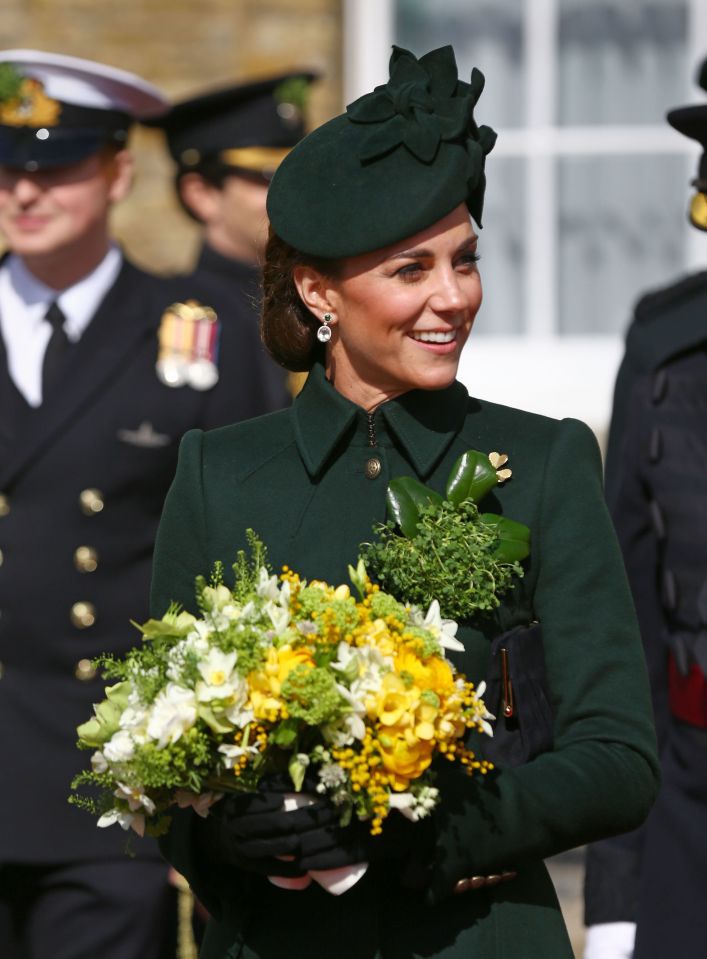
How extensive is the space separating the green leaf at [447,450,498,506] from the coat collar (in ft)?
0.37

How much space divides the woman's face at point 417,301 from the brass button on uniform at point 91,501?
212cm

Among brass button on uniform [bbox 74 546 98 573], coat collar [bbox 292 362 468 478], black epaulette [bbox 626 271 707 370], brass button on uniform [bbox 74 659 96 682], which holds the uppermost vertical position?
coat collar [bbox 292 362 468 478]

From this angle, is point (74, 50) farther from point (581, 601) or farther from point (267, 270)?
point (581, 601)

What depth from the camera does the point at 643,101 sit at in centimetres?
850

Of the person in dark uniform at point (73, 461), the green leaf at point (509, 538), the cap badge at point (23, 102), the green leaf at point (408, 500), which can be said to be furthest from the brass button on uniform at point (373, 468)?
the cap badge at point (23, 102)

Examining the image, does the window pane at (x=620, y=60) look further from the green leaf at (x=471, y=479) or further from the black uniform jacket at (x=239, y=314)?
the green leaf at (x=471, y=479)

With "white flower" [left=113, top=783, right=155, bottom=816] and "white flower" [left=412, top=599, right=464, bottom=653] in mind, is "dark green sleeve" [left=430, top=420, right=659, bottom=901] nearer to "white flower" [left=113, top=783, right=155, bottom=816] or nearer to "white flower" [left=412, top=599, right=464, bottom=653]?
"white flower" [left=412, top=599, right=464, bottom=653]

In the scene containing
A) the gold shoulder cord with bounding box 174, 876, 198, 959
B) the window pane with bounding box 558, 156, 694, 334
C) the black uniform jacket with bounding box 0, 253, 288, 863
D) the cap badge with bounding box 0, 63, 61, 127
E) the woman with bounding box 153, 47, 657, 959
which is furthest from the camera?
the window pane with bounding box 558, 156, 694, 334

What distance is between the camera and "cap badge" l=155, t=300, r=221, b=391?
542 centimetres

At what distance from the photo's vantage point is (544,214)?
8570 millimetres

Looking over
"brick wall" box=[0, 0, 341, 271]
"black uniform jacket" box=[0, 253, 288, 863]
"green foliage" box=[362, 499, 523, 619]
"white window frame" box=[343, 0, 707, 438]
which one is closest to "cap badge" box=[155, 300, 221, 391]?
"black uniform jacket" box=[0, 253, 288, 863]

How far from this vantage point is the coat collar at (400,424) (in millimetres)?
3057

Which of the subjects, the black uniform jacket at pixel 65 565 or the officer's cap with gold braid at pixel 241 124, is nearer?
the black uniform jacket at pixel 65 565

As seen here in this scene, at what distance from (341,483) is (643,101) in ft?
18.8
